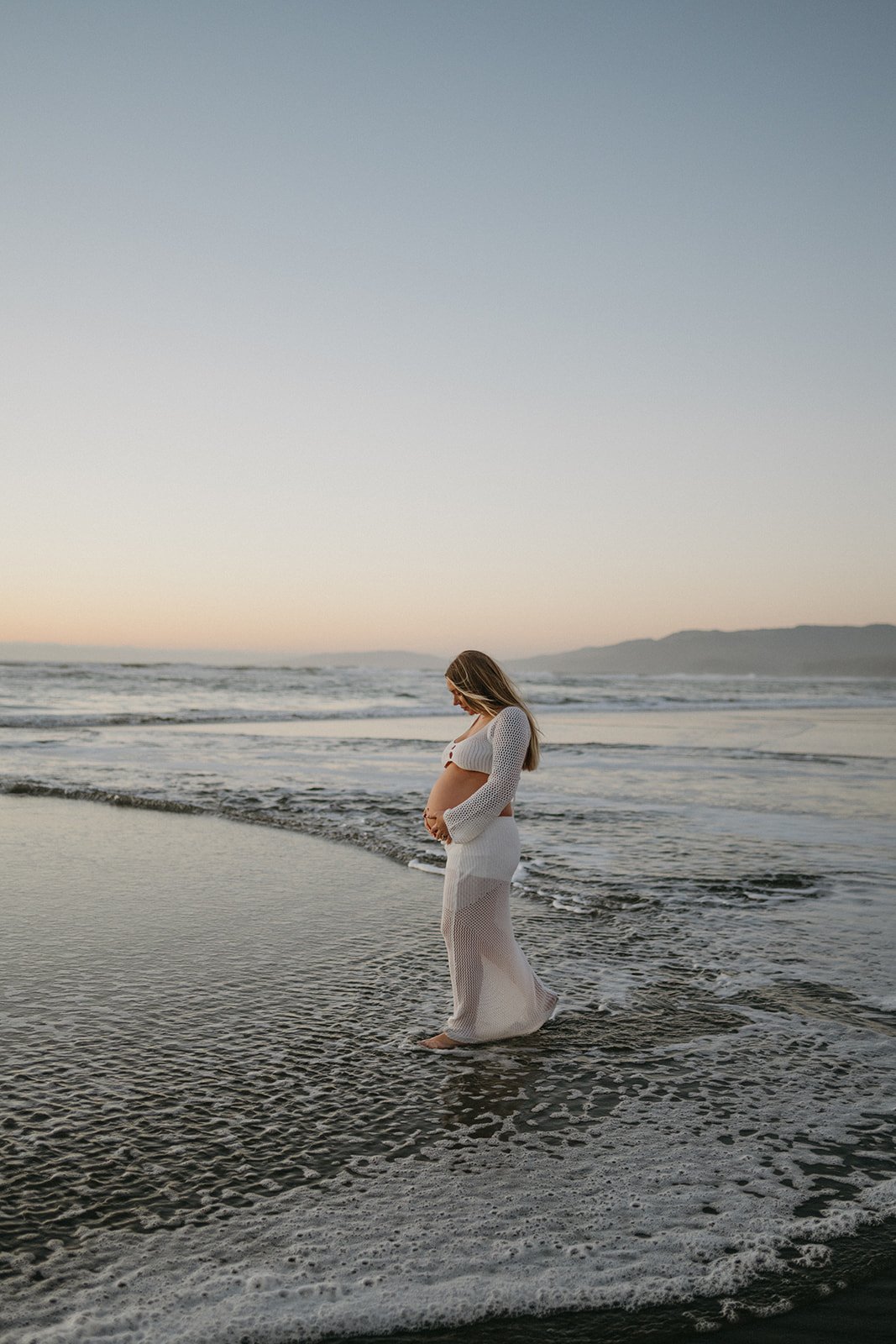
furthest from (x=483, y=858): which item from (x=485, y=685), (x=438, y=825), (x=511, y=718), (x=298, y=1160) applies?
(x=298, y=1160)

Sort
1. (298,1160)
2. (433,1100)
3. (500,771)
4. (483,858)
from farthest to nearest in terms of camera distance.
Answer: (483,858)
(500,771)
(433,1100)
(298,1160)

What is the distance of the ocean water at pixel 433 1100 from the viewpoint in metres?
2.76

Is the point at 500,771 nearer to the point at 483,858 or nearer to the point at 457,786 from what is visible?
the point at 457,786

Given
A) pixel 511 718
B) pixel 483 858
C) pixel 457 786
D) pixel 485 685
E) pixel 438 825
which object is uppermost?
pixel 485 685

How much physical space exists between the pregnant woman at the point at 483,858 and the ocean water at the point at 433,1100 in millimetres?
174

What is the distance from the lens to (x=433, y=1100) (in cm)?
388

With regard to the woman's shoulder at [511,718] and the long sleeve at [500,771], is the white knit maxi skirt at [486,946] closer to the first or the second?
the long sleeve at [500,771]

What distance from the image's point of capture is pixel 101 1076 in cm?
399

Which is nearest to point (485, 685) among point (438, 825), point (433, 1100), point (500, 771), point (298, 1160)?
point (500, 771)

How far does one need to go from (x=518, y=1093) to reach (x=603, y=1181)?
0.71 m

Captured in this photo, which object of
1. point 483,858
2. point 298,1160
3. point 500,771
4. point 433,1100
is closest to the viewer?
point 298,1160

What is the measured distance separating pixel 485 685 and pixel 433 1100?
1733 mm

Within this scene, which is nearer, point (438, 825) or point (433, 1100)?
point (433, 1100)

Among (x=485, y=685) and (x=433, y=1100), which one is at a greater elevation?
(x=485, y=685)
